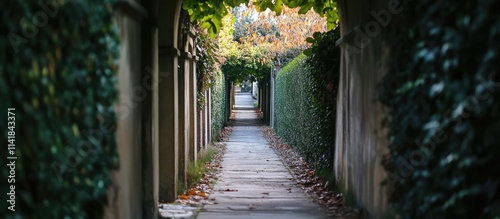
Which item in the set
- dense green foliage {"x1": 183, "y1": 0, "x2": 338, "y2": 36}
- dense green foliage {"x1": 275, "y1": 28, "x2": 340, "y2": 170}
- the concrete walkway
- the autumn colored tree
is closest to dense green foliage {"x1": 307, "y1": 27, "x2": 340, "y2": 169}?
dense green foliage {"x1": 275, "y1": 28, "x2": 340, "y2": 170}

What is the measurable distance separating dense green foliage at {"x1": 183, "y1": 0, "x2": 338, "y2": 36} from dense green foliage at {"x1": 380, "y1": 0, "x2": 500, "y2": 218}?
5.25 metres

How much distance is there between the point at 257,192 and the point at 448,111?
6.31 metres

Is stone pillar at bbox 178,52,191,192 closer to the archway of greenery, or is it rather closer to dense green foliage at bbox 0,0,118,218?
the archway of greenery

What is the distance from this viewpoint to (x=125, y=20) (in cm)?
455

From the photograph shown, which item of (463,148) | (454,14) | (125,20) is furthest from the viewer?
(125,20)

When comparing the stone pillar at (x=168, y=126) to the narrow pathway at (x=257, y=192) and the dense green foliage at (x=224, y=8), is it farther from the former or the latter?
the dense green foliage at (x=224, y=8)

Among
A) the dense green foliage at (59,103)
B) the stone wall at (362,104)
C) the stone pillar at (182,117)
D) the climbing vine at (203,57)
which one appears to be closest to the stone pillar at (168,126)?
the stone pillar at (182,117)

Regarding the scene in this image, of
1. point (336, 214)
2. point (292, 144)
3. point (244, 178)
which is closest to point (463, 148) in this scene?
point (336, 214)

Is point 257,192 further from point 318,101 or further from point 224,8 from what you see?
point 224,8

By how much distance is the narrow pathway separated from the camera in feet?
23.5

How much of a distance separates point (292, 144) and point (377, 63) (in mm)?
11190

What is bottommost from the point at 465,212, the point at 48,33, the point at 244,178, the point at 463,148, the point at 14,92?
the point at 244,178

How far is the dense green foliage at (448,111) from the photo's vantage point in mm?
2654

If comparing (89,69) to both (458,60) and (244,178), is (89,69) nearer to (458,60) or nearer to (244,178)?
(458,60)
